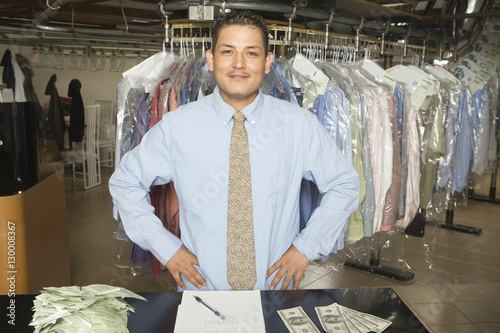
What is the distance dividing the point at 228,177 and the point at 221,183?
34 millimetres

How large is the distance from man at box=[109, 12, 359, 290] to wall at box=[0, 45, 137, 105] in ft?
17.9

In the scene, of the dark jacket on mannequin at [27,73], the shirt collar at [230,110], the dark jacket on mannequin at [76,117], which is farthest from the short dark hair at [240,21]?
the dark jacket on mannequin at [76,117]

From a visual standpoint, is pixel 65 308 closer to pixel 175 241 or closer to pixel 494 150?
pixel 175 241

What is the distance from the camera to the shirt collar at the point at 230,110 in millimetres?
1615

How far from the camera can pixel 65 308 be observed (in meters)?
0.99

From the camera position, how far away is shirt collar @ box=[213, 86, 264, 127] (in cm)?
162

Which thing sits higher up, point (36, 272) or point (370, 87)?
point (370, 87)

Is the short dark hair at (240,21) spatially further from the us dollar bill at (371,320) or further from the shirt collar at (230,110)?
the us dollar bill at (371,320)

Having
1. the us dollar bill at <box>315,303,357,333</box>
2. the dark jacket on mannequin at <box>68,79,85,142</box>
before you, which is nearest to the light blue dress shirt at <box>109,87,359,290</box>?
the us dollar bill at <box>315,303,357,333</box>

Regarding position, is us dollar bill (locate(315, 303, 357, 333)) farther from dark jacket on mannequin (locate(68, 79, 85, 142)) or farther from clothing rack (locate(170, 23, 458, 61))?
dark jacket on mannequin (locate(68, 79, 85, 142))

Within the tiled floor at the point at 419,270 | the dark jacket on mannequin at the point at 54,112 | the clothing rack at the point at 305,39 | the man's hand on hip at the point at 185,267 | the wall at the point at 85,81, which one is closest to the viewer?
the man's hand on hip at the point at 185,267

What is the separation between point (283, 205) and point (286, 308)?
53 centimetres

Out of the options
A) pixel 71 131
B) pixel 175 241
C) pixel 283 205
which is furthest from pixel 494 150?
pixel 71 131

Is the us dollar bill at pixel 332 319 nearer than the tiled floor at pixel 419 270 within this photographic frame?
Yes
